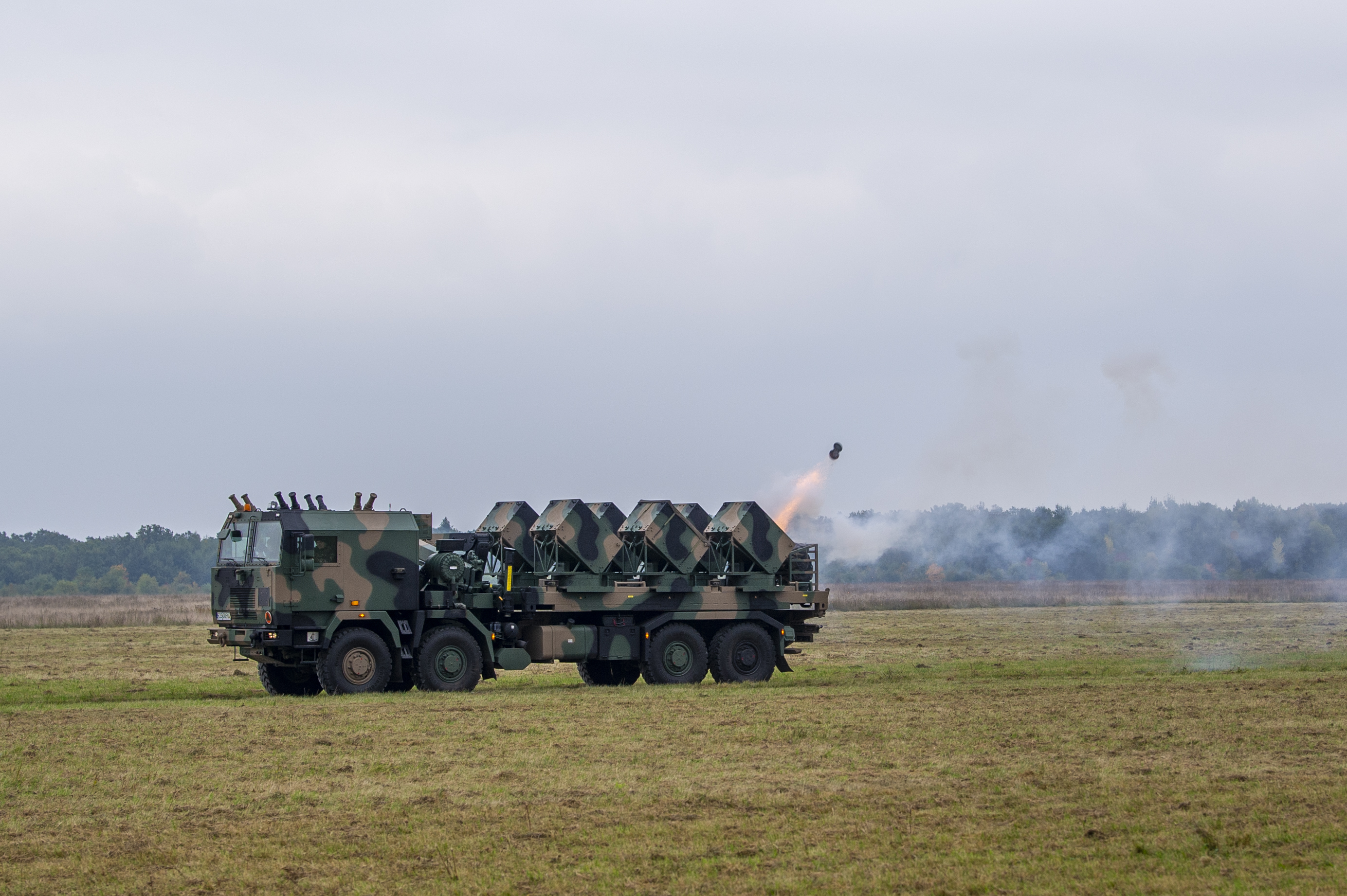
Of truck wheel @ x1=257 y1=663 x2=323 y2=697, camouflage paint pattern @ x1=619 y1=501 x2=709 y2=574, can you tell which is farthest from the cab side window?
camouflage paint pattern @ x1=619 y1=501 x2=709 y2=574

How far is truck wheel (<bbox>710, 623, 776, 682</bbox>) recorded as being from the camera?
27.7m

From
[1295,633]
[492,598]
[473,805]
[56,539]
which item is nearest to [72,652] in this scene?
[492,598]

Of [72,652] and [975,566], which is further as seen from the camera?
[975,566]

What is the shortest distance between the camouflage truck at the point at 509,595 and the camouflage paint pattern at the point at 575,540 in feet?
0.09

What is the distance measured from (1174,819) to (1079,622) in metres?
37.2

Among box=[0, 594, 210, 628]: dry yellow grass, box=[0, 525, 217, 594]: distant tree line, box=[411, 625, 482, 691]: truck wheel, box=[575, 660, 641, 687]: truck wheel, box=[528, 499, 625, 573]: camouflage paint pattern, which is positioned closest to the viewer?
box=[411, 625, 482, 691]: truck wheel

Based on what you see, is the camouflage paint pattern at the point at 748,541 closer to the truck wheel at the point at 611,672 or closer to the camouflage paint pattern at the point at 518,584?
the camouflage paint pattern at the point at 518,584

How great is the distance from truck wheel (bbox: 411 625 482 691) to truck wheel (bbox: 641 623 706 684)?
306 centimetres

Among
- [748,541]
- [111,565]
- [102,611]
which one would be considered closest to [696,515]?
[748,541]

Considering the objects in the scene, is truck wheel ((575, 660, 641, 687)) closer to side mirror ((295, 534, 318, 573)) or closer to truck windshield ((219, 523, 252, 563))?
side mirror ((295, 534, 318, 573))

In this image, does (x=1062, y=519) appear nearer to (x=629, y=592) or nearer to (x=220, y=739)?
(x=629, y=592)

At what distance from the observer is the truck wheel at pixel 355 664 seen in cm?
2483

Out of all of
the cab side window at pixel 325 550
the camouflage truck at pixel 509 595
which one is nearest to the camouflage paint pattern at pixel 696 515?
the camouflage truck at pixel 509 595

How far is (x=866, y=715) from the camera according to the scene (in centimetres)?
2041
